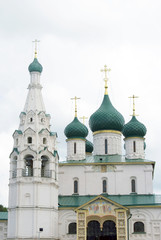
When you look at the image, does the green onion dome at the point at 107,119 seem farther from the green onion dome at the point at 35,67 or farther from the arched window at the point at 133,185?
the green onion dome at the point at 35,67

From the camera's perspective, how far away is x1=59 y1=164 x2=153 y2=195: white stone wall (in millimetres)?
33094

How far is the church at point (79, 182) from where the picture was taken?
29078 mm

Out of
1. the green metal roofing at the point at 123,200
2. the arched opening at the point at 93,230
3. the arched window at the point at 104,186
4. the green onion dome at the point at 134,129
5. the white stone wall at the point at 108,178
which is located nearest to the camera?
the arched opening at the point at 93,230

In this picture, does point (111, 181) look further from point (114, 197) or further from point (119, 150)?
point (119, 150)

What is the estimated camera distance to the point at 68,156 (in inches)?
1403

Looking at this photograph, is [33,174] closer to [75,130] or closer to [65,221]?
[65,221]

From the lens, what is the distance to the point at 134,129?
34969mm

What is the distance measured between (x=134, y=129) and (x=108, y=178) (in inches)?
180

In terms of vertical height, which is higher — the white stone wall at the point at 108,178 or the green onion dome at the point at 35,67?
the green onion dome at the point at 35,67

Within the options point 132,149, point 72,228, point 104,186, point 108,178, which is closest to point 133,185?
point 108,178

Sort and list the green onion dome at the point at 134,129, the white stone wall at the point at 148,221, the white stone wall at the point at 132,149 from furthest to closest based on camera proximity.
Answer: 1. the green onion dome at the point at 134,129
2. the white stone wall at the point at 132,149
3. the white stone wall at the point at 148,221

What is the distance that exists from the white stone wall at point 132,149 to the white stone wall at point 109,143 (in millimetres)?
1030

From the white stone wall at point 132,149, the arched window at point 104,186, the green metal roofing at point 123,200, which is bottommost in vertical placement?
the green metal roofing at point 123,200

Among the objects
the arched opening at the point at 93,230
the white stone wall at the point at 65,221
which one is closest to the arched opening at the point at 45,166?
the white stone wall at the point at 65,221
